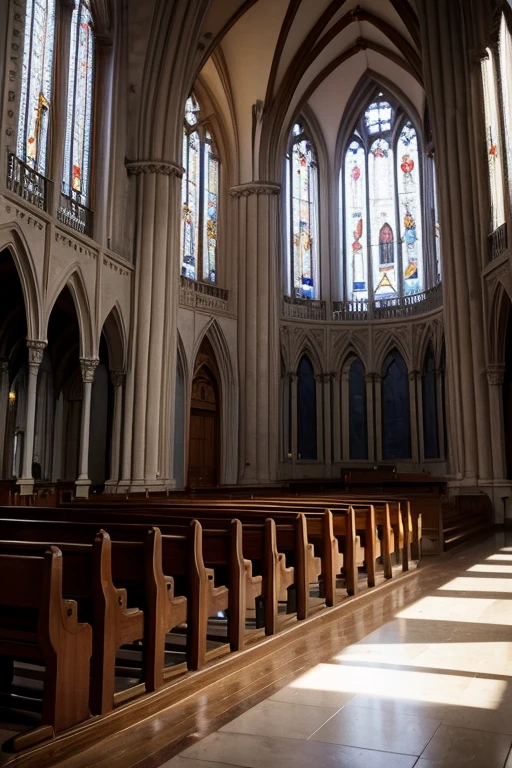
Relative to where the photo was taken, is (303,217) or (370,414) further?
(303,217)

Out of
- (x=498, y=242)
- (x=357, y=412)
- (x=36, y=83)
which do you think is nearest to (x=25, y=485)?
(x=36, y=83)

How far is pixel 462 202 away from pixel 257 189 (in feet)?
24.9

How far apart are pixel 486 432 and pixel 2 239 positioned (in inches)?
435

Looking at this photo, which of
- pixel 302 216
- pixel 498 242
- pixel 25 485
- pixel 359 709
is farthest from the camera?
pixel 302 216

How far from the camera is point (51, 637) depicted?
8.43 feet

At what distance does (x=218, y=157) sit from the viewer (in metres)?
22.4

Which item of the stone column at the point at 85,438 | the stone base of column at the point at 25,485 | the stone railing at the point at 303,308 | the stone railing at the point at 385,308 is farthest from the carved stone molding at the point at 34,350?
the stone railing at the point at 385,308

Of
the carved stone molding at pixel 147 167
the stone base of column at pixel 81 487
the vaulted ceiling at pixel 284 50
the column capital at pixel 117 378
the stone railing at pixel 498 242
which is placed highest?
the vaulted ceiling at pixel 284 50

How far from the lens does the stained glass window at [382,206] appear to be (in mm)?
24609

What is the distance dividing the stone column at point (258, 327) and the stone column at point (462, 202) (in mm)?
6098

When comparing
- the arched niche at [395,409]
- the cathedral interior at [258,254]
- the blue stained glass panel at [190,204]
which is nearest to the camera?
the cathedral interior at [258,254]

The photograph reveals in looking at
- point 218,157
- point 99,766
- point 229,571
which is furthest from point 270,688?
point 218,157

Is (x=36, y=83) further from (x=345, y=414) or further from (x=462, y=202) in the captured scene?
(x=345, y=414)

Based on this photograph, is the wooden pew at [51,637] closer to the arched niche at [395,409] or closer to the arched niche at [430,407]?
the arched niche at [430,407]
